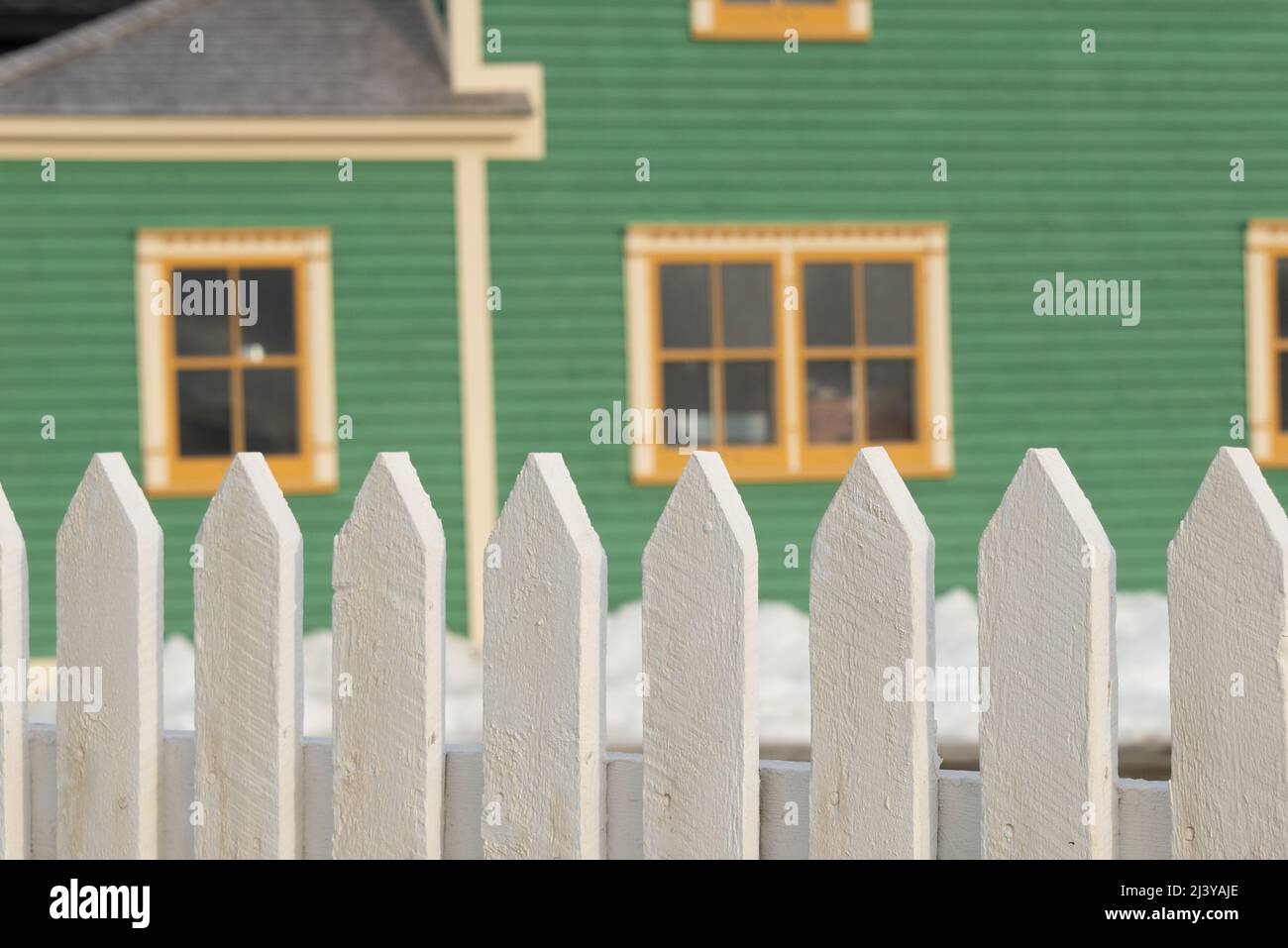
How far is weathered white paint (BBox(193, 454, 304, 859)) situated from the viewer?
237 cm

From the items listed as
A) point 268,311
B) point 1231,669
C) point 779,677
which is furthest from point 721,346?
point 1231,669

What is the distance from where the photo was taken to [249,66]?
30.6 feet

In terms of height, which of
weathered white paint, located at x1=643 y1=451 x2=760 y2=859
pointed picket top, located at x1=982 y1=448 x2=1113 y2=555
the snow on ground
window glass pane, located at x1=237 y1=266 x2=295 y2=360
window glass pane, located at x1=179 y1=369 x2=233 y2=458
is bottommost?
the snow on ground

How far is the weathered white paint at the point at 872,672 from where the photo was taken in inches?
82.9

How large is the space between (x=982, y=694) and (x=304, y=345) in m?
7.60

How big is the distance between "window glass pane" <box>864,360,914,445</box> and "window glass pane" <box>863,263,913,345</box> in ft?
0.53

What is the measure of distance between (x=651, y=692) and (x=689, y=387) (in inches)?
291

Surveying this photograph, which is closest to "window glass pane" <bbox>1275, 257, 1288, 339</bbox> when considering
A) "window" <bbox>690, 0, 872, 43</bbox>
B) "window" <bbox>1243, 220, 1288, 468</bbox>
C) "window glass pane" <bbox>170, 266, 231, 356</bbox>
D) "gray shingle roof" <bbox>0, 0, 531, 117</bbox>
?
"window" <bbox>1243, 220, 1288, 468</bbox>

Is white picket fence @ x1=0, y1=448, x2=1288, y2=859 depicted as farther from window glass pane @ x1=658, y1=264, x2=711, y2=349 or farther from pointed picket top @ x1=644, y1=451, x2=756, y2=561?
window glass pane @ x1=658, y1=264, x2=711, y2=349

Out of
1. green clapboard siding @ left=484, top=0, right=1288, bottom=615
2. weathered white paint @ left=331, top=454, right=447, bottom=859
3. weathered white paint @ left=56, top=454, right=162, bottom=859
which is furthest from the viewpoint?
green clapboard siding @ left=484, top=0, right=1288, bottom=615

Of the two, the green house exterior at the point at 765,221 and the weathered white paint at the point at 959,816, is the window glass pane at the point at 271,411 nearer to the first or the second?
the green house exterior at the point at 765,221

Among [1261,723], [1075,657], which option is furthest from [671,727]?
[1261,723]

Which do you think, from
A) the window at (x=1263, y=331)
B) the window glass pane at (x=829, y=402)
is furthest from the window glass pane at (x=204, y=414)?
the window at (x=1263, y=331)
